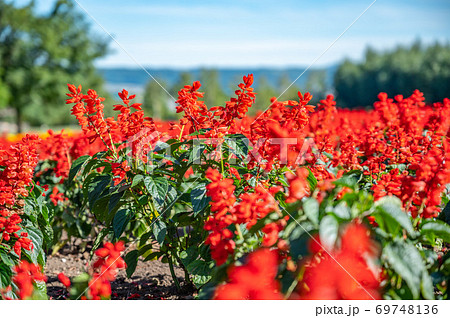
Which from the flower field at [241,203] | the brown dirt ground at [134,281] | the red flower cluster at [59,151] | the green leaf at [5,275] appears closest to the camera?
the flower field at [241,203]

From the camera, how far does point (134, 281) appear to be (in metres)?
3.47

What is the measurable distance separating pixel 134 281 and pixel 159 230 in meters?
1.11

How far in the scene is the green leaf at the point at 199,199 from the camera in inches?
91.4

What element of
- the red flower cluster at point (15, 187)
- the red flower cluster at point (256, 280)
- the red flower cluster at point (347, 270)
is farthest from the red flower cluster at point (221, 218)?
the red flower cluster at point (15, 187)

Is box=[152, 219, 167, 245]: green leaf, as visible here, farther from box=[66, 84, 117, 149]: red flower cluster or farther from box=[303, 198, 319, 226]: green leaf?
box=[303, 198, 319, 226]: green leaf

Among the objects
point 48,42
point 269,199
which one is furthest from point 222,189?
point 48,42

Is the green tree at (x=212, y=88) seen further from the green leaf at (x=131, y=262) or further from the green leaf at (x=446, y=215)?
the green leaf at (x=446, y=215)

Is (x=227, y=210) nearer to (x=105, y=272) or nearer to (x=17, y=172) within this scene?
(x=105, y=272)

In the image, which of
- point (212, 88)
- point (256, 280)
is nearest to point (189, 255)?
point (256, 280)

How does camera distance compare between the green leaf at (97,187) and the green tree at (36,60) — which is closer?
the green leaf at (97,187)

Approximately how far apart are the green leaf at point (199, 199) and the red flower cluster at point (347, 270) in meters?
0.83

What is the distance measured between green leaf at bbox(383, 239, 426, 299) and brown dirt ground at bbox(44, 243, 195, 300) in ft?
5.24

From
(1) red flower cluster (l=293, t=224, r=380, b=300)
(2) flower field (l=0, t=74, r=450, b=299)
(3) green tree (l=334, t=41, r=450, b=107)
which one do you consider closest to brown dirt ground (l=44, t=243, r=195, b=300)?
(2) flower field (l=0, t=74, r=450, b=299)
